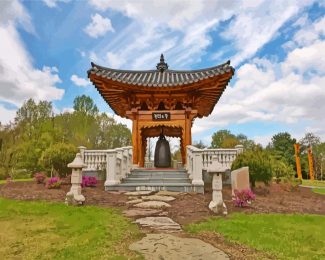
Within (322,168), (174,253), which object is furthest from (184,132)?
(322,168)

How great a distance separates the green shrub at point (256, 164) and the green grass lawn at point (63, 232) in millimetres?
5991

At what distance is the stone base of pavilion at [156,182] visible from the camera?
1124 cm

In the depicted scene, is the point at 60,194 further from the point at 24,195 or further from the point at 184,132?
the point at 184,132

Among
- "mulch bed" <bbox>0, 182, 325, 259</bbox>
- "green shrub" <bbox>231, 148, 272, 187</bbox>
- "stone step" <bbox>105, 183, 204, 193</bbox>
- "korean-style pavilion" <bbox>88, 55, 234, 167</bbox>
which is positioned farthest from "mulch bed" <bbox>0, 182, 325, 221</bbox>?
"korean-style pavilion" <bbox>88, 55, 234, 167</bbox>

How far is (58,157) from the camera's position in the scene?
1379 centimetres

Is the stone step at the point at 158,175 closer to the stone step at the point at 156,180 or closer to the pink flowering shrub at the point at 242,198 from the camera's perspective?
the stone step at the point at 156,180

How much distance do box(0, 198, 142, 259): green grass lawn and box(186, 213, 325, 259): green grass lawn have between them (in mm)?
1745

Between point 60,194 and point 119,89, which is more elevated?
point 119,89

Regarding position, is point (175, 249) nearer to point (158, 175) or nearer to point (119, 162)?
point (119, 162)

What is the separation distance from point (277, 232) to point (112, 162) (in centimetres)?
720

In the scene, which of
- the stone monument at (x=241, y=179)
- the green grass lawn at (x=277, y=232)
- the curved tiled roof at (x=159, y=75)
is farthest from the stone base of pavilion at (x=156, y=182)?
the curved tiled roof at (x=159, y=75)

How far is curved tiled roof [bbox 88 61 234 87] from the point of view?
1418 centimetres

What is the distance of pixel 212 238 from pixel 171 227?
104 cm

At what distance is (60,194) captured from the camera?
33.1 ft
